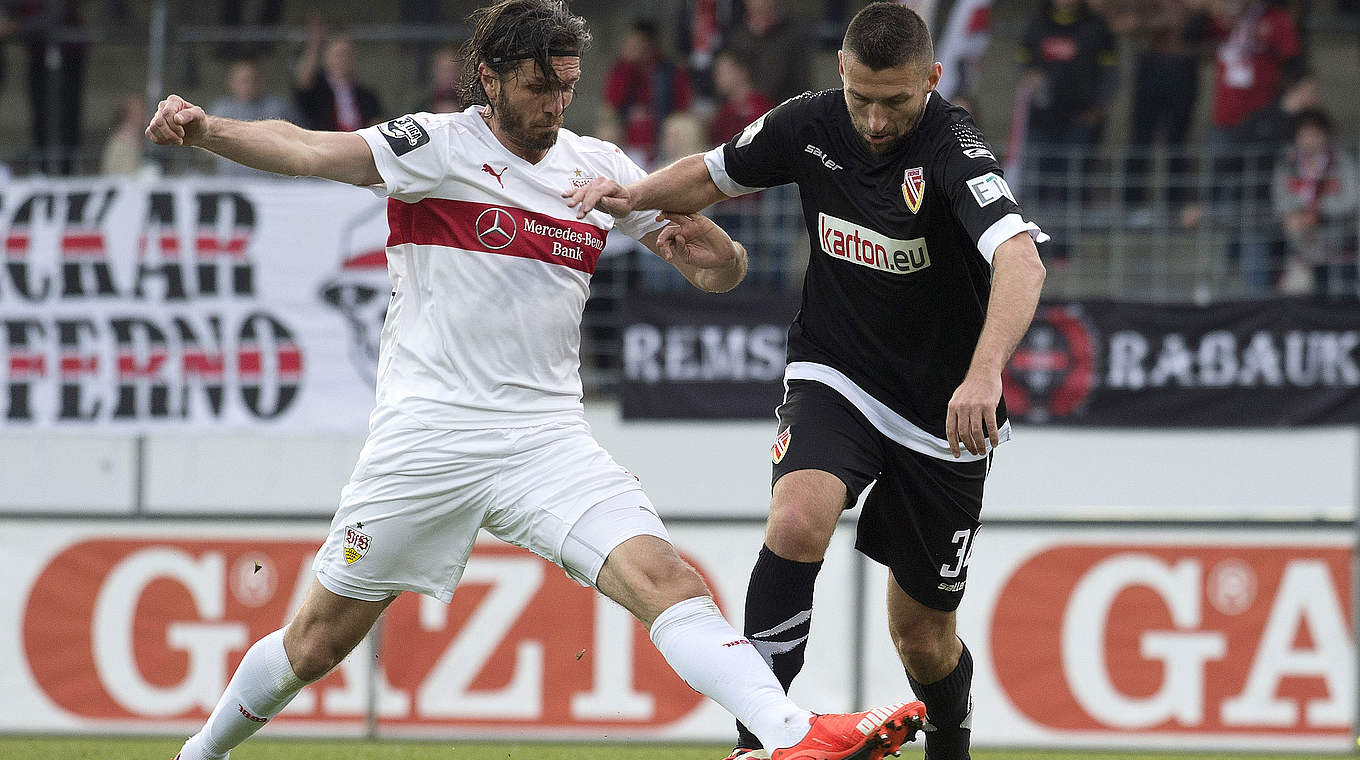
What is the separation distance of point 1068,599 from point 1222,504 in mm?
2935

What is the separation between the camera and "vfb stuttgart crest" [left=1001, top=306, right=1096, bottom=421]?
375 inches

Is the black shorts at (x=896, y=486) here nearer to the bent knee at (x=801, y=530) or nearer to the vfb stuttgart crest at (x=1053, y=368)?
the bent knee at (x=801, y=530)

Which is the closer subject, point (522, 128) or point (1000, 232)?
point (1000, 232)

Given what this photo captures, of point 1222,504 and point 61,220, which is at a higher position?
point 61,220

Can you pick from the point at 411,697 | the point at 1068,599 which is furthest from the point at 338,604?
the point at 1068,599

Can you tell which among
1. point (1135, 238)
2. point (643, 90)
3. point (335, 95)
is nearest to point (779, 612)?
point (1135, 238)

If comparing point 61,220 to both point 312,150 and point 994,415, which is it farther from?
point 994,415

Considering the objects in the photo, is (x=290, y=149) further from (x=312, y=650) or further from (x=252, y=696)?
(x=252, y=696)

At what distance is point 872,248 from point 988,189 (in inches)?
17.3

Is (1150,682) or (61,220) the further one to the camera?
(61,220)

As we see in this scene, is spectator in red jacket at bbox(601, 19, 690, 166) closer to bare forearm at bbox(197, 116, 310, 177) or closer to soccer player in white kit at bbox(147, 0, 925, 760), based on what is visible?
soccer player in white kit at bbox(147, 0, 925, 760)

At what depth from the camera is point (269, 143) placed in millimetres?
4383

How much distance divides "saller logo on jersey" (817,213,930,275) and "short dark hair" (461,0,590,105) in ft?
2.94

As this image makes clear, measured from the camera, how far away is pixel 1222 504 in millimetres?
9977
